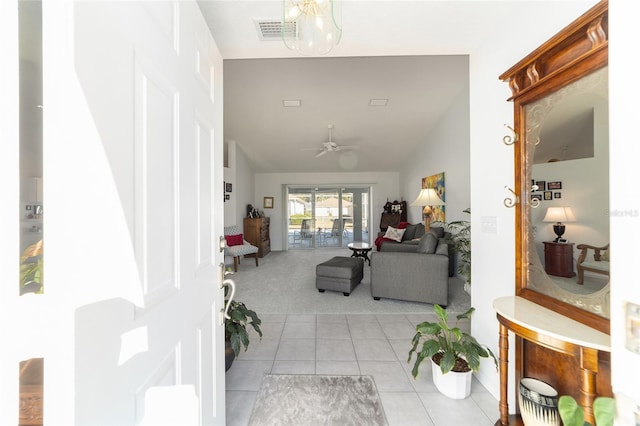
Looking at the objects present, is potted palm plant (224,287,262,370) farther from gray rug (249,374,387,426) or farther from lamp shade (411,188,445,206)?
lamp shade (411,188,445,206)

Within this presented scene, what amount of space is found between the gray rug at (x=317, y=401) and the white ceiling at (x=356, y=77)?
2218mm

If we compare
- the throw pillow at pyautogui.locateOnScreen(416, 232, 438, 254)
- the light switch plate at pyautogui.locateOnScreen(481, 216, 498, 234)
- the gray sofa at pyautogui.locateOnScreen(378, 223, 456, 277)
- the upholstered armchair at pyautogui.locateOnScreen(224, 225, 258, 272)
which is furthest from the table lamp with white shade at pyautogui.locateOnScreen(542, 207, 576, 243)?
the upholstered armchair at pyautogui.locateOnScreen(224, 225, 258, 272)

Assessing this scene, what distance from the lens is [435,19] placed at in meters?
1.55

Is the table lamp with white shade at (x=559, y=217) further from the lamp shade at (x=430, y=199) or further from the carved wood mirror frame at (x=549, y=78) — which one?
the lamp shade at (x=430, y=199)

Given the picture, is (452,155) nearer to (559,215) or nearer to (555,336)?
(559,215)

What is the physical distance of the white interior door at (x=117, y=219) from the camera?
0.44 meters

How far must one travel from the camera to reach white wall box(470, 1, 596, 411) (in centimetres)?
150

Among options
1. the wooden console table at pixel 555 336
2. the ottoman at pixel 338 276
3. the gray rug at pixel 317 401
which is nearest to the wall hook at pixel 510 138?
the wooden console table at pixel 555 336

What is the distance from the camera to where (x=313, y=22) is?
1195 millimetres

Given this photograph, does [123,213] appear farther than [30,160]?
Yes

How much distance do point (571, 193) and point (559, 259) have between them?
0.32 meters

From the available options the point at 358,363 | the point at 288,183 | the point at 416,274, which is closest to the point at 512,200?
the point at 358,363

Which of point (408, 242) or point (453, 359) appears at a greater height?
point (408, 242)

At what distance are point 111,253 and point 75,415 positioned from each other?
0.28 meters
